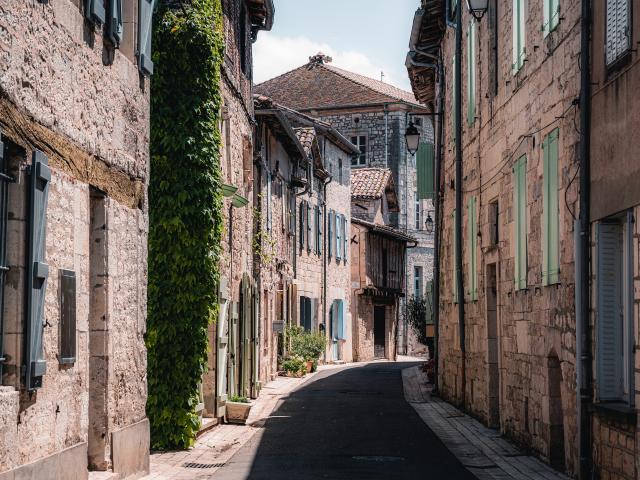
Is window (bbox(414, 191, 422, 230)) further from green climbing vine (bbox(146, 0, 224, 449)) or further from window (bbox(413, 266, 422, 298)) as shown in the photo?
green climbing vine (bbox(146, 0, 224, 449))

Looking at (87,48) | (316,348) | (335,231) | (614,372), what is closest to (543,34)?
(614,372)

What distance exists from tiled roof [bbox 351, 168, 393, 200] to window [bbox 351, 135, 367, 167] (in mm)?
2476

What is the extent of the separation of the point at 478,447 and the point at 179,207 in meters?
4.49

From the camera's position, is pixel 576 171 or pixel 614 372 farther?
pixel 576 171

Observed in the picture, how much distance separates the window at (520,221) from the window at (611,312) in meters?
3.18

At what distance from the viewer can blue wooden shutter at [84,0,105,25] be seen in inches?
346

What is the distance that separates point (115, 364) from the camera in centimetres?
977

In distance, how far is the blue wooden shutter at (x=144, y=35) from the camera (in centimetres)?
1055

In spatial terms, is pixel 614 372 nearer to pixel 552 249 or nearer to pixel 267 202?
pixel 552 249

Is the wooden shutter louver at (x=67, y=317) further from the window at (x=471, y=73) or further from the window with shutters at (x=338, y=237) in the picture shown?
the window with shutters at (x=338, y=237)

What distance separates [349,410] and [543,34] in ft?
26.2

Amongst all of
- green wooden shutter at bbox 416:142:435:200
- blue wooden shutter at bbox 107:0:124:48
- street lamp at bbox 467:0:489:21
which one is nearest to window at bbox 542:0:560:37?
street lamp at bbox 467:0:489:21

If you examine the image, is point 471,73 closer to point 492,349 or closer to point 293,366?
point 492,349

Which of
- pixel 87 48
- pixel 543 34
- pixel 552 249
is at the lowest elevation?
pixel 552 249
